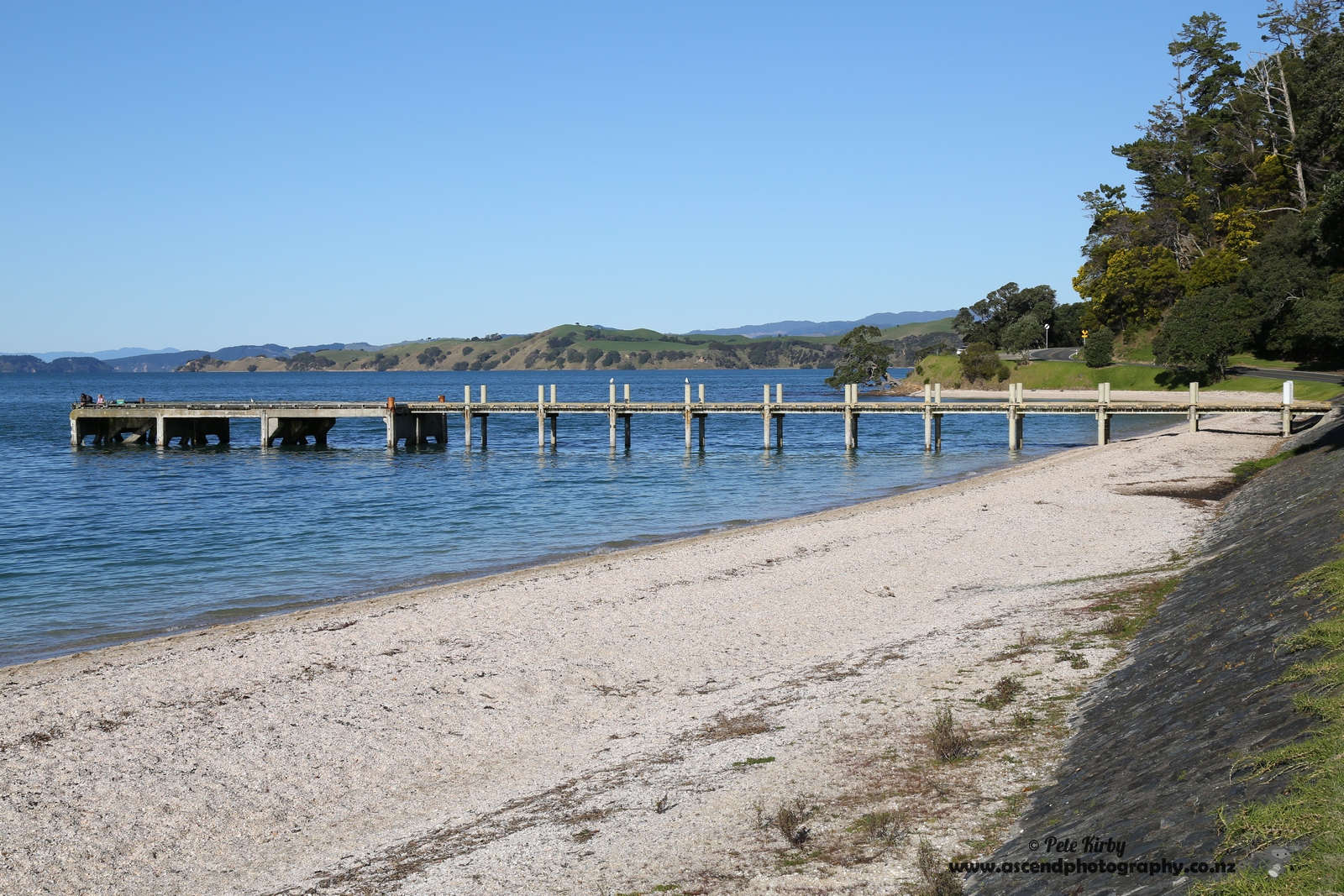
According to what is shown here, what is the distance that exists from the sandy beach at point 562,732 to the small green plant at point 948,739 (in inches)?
7.0

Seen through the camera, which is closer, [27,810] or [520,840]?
[520,840]

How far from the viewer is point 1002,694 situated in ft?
41.6

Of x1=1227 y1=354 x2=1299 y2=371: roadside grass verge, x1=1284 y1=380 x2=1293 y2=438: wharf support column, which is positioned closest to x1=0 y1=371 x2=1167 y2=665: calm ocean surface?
x1=1284 y1=380 x2=1293 y2=438: wharf support column

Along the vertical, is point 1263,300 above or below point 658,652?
above

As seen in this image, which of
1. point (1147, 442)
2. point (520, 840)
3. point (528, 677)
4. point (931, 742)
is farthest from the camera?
point (1147, 442)

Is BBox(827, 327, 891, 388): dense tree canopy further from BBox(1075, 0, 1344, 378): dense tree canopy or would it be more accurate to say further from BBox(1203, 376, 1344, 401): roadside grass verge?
BBox(1203, 376, 1344, 401): roadside grass verge

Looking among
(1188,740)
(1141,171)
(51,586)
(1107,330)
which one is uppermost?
(1141,171)

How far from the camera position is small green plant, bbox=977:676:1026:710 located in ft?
40.6

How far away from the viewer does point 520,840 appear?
9734 millimetres

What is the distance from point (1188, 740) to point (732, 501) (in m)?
32.2

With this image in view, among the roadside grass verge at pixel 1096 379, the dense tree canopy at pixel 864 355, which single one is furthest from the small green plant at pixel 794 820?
the dense tree canopy at pixel 864 355

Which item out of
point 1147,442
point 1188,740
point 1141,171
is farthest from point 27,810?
point 1141,171

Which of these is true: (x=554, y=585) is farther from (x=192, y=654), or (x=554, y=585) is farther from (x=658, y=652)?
(x=192, y=654)

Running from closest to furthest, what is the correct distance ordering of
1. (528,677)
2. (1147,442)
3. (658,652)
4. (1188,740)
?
1. (1188,740)
2. (528,677)
3. (658,652)
4. (1147,442)
